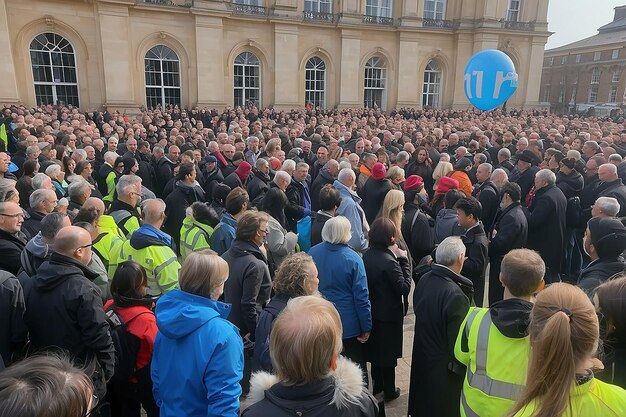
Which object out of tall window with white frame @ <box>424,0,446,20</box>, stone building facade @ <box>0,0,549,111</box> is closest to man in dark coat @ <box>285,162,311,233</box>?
stone building facade @ <box>0,0,549,111</box>

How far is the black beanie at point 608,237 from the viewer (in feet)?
11.7

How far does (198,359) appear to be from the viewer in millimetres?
2314

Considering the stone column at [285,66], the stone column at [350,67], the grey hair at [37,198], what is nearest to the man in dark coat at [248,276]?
the grey hair at [37,198]

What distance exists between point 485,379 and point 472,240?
2.21 metres

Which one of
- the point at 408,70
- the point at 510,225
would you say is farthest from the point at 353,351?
the point at 408,70

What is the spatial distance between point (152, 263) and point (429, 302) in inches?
87.9

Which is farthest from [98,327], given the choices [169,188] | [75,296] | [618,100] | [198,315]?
[618,100]

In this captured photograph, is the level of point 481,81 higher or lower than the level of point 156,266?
higher

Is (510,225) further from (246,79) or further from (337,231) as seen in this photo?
(246,79)

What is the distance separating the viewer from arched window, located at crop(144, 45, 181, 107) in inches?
887

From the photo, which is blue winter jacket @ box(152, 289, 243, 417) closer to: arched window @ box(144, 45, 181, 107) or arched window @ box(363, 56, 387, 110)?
arched window @ box(144, 45, 181, 107)

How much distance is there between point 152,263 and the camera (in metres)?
3.53

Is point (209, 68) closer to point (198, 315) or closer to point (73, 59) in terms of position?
point (73, 59)

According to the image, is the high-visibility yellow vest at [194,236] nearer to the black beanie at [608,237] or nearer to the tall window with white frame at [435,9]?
the black beanie at [608,237]
